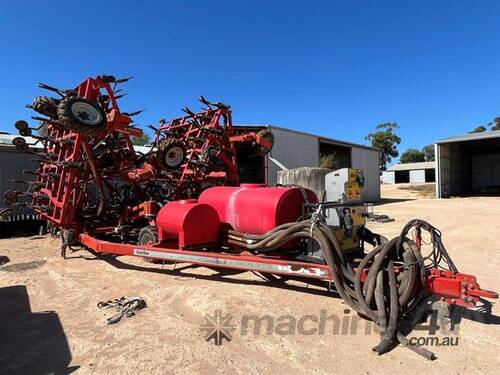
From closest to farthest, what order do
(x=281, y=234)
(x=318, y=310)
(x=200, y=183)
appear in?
(x=318, y=310)
(x=281, y=234)
(x=200, y=183)

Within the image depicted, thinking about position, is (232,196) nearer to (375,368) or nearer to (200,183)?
(375,368)

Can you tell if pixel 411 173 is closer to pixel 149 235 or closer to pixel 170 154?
pixel 170 154

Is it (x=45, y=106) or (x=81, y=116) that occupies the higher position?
(x=45, y=106)

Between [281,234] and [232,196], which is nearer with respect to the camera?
[281,234]

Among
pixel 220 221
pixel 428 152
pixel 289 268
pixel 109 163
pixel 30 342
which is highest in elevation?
pixel 428 152

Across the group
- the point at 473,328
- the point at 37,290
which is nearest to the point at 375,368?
the point at 473,328

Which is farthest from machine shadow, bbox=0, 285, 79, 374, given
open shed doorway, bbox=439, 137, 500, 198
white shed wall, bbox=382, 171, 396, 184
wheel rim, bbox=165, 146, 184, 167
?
white shed wall, bbox=382, 171, 396, 184

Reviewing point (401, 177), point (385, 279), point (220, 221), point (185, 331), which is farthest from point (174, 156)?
point (401, 177)

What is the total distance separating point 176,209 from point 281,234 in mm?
2019

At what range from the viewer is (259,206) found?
17.8ft

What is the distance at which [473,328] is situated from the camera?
3662 millimetres

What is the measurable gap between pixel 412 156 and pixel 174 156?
81.9m

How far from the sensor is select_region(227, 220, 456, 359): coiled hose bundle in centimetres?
346

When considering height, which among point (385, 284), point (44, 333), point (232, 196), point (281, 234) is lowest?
point (44, 333)
